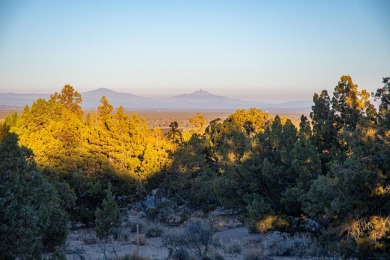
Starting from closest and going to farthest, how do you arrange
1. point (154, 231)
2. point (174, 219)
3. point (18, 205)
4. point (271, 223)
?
point (18, 205)
point (271, 223)
point (154, 231)
point (174, 219)

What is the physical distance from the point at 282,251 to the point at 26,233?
31.1 feet

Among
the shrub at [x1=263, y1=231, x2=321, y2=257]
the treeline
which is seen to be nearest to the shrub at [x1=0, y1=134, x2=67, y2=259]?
the treeline

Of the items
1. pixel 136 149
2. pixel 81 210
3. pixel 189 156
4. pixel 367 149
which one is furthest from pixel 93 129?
pixel 367 149

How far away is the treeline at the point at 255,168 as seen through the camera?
10.5 meters

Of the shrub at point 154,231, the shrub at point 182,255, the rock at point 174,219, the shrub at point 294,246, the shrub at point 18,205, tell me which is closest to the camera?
the shrub at point 18,205

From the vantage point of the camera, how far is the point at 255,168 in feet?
63.4

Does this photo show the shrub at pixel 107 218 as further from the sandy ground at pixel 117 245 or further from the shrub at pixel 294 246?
the shrub at pixel 294 246

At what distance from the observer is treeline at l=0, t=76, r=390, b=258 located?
1051 cm

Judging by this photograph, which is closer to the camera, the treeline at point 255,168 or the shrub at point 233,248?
the treeline at point 255,168

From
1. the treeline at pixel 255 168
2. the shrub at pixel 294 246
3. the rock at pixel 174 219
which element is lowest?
the rock at pixel 174 219

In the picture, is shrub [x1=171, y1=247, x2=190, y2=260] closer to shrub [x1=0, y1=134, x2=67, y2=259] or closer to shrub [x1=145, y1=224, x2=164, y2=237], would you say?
shrub [x1=0, y1=134, x2=67, y2=259]

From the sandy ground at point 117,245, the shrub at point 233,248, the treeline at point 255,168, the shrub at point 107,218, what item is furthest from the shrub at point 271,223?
the shrub at point 107,218

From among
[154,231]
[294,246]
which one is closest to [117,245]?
[154,231]

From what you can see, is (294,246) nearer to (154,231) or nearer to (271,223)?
(271,223)
